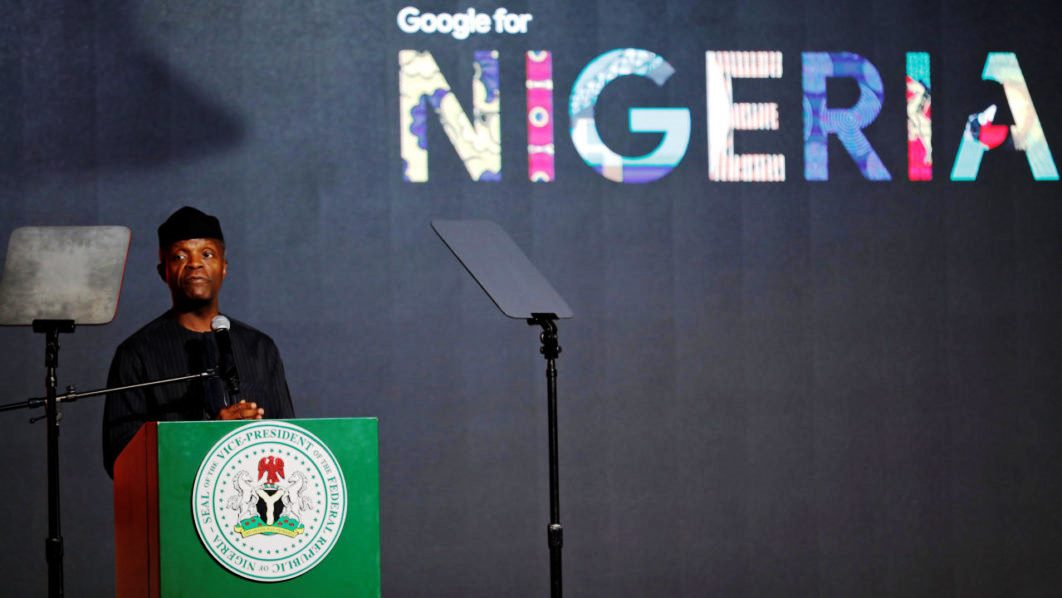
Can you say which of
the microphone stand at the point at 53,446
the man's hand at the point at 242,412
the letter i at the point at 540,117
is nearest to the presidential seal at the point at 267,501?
the man's hand at the point at 242,412

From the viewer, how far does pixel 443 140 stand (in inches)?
183

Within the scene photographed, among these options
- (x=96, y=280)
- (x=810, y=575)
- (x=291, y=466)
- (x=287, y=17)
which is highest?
(x=287, y=17)

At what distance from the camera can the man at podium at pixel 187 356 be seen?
3.06 meters

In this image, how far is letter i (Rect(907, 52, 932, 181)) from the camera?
4.87 m

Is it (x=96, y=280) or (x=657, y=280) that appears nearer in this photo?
(x=96, y=280)

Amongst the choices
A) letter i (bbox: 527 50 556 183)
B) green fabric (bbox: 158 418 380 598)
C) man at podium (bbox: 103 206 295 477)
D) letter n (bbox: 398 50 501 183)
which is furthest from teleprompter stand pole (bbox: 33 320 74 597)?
letter i (bbox: 527 50 556 183)

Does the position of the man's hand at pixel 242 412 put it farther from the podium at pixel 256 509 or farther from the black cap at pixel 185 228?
the black cap at pixel 185 228

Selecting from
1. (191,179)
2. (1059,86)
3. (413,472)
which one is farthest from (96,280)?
(1059,86)

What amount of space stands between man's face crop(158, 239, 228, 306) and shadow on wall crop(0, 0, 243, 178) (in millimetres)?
1343

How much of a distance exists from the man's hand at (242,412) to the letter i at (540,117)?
92.0 inches

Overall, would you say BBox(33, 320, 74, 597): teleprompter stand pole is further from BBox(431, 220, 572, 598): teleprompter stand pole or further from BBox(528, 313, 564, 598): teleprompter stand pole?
BBox(528, 313, 564, 598): teleprompter stand pole

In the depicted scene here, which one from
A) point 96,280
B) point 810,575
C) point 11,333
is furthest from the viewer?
point 810,575

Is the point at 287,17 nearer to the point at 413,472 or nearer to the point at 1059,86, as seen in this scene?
the point at 413,472

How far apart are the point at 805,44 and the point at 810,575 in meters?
2.21
